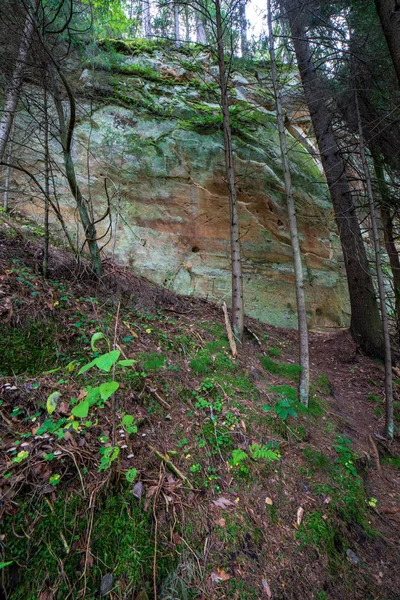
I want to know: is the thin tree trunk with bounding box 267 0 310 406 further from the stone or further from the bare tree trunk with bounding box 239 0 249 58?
the stone

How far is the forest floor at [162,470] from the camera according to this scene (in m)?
2.07

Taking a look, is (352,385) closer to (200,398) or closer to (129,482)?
(200,398)

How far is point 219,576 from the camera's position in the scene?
7.50ft

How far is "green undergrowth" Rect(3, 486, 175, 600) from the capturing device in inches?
74.6

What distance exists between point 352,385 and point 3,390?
670 centimetres

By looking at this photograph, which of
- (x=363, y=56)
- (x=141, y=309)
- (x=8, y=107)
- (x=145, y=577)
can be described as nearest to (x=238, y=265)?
(x=141, y=309)

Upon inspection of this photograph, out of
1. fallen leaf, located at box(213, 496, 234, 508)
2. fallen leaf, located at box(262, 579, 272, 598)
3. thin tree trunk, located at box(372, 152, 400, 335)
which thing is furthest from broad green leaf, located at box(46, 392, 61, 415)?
thin tree trunk, located at box(372, 152, 400, 335)

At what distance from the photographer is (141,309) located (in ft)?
18.2

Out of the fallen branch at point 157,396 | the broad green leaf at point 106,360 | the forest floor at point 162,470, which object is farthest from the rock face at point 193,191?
the broad green leaf at point 106,360

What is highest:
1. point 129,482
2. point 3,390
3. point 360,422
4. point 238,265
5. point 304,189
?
point 304,189

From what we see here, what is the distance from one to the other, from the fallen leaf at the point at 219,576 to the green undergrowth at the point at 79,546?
0.37 m

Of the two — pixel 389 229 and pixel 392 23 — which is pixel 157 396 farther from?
pixel 389 229

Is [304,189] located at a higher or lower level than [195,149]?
lower

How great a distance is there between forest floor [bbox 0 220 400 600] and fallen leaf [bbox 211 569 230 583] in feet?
0.03
